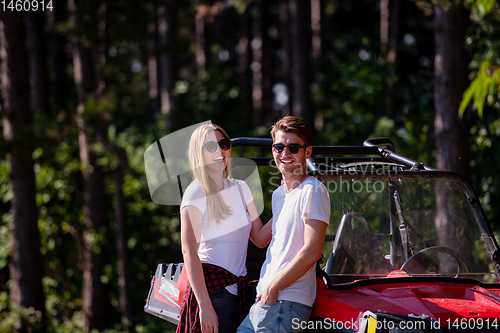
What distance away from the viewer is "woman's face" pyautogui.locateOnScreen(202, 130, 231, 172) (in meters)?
2.82

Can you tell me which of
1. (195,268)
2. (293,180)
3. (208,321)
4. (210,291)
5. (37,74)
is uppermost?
(37,74)

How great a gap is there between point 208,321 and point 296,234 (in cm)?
65

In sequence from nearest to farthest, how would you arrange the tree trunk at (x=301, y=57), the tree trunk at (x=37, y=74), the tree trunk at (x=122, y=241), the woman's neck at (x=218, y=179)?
1. the woman's neck at (x=218, y=179)
2. the tree trunk at (x=122, y=241)
3. the tree trunk at (x=37, y=74)
4. the tree trunk at (x=301, y=57)

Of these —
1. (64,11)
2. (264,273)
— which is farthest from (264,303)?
(64,11)

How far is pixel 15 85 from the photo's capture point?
9164mm

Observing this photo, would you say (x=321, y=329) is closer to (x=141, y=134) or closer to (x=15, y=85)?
(x=15, y=85)

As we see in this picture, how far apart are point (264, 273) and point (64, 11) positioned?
14074 millimetres

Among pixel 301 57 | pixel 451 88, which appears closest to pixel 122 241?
pixel 301 57

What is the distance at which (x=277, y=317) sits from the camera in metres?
2.50

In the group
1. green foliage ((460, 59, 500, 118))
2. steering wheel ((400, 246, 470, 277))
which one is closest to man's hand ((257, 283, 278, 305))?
steering wheel ((400, 246, 470, 277))

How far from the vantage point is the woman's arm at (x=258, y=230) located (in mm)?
2963

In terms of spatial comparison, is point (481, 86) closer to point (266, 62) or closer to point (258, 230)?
point (258, 230)

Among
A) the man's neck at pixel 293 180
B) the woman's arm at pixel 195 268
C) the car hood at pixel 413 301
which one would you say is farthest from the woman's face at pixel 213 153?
the car hood at pixel 413 301

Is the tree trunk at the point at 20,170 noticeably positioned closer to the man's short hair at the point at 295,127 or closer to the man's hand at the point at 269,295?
the man's short hair at the point at 295,127
